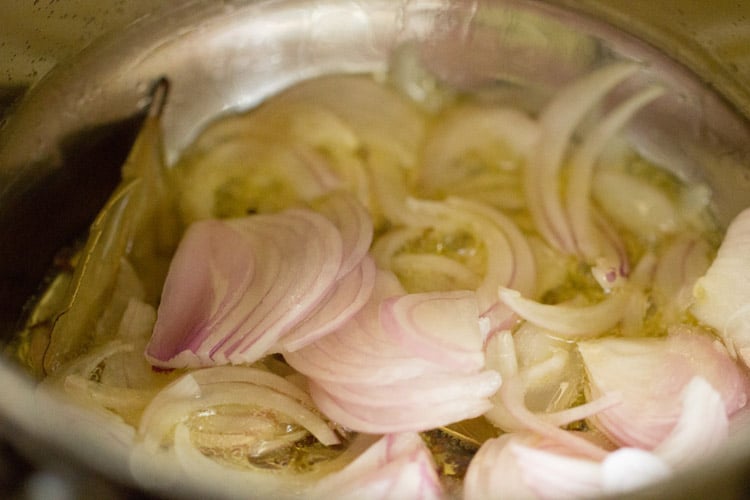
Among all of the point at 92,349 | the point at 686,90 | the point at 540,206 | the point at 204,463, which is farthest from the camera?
the point at 686,90

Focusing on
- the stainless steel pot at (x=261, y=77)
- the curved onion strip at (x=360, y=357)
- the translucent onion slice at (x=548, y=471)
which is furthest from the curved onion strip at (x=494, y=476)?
the stainless steel pot at (x=261, y=77)

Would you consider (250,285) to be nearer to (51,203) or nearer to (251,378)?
(251,378)

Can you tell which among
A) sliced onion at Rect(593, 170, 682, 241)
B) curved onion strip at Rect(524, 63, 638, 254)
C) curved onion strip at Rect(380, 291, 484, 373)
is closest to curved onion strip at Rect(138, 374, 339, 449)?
curved onion strip at Rect(380, 291, 484, 373)

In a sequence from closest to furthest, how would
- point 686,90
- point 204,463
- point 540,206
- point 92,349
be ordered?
point 204,463 → point 92,349 → point 540,206 → point 686,90

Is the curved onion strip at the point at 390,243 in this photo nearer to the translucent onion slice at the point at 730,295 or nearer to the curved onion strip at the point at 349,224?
the curved onion strip at the point at 349,224

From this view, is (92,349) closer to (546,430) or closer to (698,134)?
(546,430)

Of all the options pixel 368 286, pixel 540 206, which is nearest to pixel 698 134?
pixel 540 206

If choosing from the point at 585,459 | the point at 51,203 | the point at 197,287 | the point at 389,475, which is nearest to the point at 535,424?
the point at 585,459
